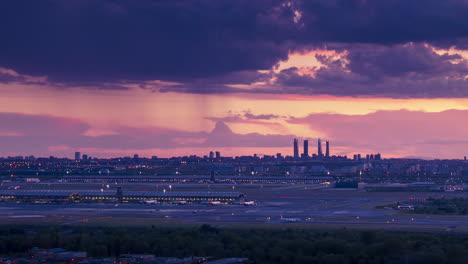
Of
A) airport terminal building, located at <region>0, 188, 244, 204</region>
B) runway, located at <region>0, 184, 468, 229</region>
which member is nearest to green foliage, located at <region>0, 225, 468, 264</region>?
runway, located at <region>0, 184, 468, 229</region>

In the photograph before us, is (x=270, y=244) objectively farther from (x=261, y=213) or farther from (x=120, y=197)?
(x=120, y=197)

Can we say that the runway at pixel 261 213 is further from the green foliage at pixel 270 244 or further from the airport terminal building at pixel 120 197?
the green foliage at pixel 270 244

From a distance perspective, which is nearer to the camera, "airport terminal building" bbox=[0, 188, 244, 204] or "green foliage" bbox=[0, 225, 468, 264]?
"green foliage" bbox=[0, 225, 468, 264]

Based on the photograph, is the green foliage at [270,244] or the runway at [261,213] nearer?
the green foliage at [270,244]

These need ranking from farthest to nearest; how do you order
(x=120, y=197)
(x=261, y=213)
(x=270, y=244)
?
(x=120, y=197)
(x=261, y=213)
(x=270, y=244)

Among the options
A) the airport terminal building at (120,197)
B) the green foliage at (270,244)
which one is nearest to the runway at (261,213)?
the airport terminal building at (120,197)

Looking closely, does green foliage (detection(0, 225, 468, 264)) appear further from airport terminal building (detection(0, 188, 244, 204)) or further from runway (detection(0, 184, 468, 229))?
airport terminal building (detection(0, 188, 244, 204))

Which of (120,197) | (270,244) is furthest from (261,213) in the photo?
(120,197)

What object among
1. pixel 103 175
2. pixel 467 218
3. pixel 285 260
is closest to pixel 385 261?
pixel 285 260
